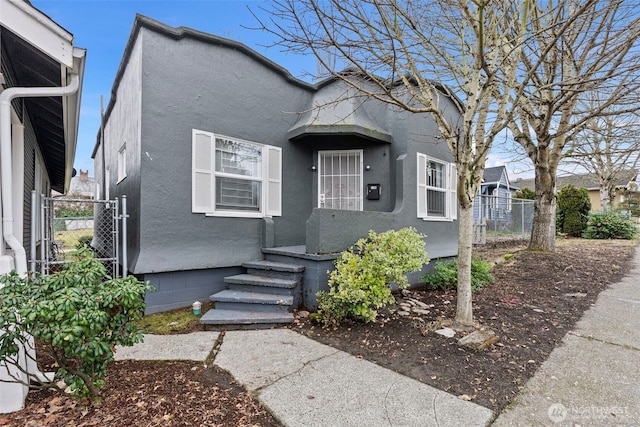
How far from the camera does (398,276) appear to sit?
172 inches

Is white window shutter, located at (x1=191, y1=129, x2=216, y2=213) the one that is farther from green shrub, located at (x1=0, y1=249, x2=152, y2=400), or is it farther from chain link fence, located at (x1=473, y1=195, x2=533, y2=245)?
chain link fence, located at (x1=473, y1=195, x2=533, y2=245)

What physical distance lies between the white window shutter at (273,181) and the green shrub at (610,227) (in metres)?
16.9

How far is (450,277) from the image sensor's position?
648cm

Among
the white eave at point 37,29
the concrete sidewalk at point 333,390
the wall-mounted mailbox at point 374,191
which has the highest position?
the white eave at point 37,29

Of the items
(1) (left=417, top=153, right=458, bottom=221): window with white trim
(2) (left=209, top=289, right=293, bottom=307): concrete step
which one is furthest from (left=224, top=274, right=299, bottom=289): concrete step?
(1) (left=417, top=153, right=458, bottom=221): window with white trim

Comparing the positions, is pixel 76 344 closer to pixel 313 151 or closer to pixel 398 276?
pixel 398 276

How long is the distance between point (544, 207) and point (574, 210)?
369 inches

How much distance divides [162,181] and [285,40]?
9.59ft

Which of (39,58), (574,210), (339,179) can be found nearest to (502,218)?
(574,210)

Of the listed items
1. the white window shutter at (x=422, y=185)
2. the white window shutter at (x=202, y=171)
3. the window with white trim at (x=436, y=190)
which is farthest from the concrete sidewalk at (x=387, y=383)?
the window with white trim at (x=436, y=190)

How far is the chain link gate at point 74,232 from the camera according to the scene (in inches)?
195

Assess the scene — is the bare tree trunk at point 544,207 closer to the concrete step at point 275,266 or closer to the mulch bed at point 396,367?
the mulch bed at point 396,367

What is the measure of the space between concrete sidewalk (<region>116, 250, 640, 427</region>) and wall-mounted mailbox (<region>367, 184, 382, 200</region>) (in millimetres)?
3889

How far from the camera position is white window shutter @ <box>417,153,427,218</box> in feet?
23.9
